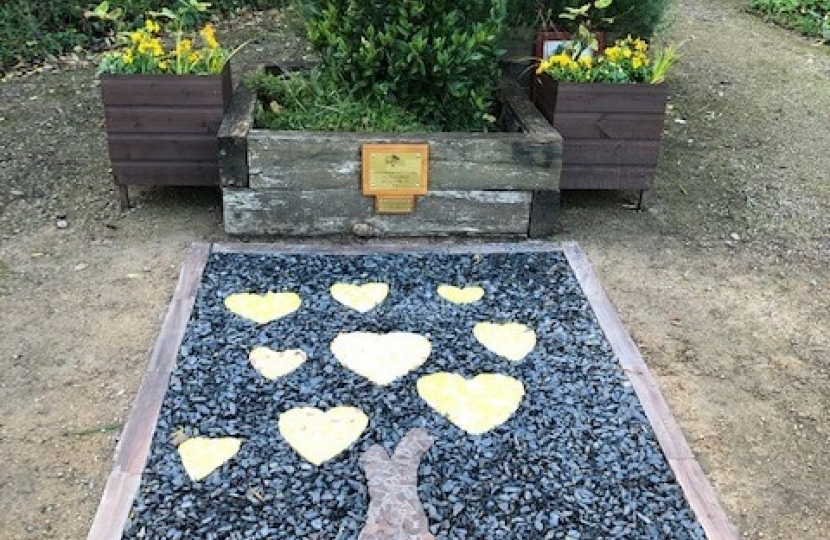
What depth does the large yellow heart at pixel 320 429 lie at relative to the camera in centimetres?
240

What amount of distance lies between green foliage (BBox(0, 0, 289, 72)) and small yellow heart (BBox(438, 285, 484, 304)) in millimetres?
3915

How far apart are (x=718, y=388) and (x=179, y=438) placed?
1703mm

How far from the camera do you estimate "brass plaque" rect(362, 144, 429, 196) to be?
3512 mm

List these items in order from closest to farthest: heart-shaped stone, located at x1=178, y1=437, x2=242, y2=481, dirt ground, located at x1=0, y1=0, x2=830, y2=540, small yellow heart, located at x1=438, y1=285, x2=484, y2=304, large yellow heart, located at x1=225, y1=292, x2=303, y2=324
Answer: heart-shaped stone, located at x1=178, y1=437, x2=242, y2=481, dirt ground, located at x1=0, y1=0, x2=830, y2=540, large yellow heart, located at x1=225, y1=292, x2=303, y2=324, small yellow heart, located at x1=438, y1=285, x2=484, y2=304

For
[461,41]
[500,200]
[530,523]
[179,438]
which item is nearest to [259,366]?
[179,438]

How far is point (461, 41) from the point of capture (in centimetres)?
361

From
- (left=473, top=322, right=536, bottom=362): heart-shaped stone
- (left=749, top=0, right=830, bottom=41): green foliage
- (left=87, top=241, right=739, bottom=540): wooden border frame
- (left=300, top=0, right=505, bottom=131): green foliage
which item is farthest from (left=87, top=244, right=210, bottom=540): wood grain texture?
(left=749, top=0, right=830, bottom=41): green foliage

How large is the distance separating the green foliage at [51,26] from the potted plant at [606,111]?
3592 mm

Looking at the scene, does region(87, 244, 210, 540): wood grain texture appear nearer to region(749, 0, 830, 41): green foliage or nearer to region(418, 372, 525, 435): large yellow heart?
region(418, 372, 525, 435): large yellow heart

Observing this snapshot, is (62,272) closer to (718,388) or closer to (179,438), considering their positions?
(179,438)

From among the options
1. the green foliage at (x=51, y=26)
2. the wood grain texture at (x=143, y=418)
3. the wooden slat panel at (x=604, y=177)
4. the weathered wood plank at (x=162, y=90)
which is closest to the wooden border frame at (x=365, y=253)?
the wood grain texture at (x=143, y=418)

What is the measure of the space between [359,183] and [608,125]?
1116 mm

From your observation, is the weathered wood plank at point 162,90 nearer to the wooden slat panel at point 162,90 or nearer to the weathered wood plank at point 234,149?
the wooden slat panel at point 162,90

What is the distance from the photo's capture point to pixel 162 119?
3693 mm
